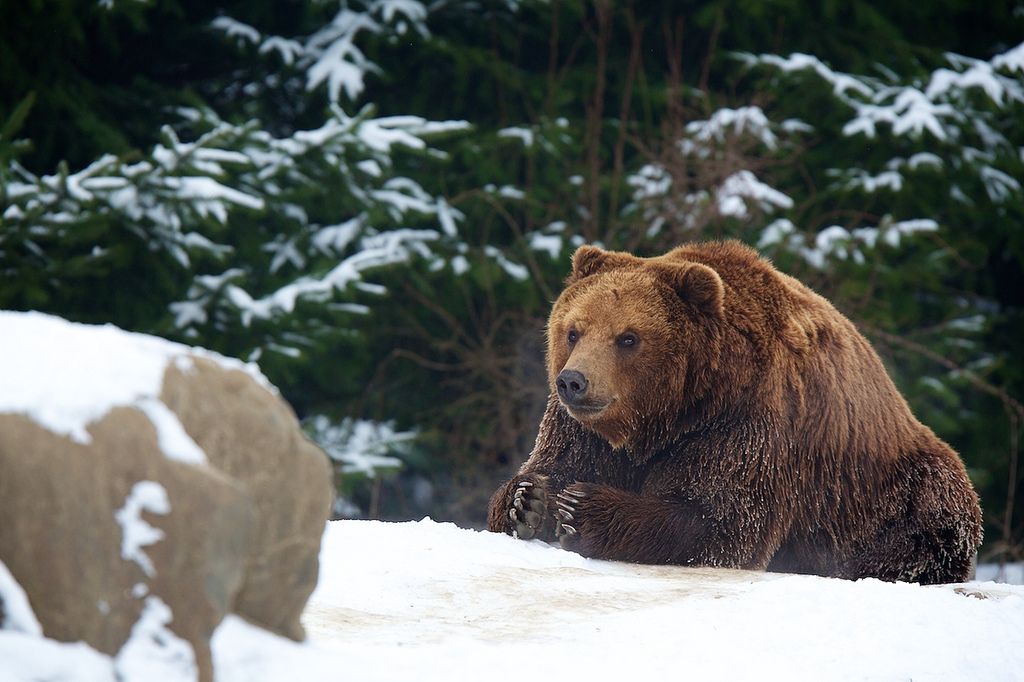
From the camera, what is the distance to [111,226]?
874 centimetres

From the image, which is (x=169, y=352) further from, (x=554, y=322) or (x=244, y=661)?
(x=554, y=322)

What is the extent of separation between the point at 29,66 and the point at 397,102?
10.8 ft

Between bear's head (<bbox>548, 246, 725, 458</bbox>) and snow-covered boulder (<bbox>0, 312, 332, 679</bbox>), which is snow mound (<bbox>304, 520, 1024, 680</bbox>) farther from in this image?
bear's head (<bbox>548, 246, 725, 458</bbox>)

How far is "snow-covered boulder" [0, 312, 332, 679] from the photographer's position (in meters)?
2.36

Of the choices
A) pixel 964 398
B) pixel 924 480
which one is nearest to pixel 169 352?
pixel 924 480

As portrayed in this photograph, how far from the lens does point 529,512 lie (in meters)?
4.89

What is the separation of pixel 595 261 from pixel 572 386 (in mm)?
794

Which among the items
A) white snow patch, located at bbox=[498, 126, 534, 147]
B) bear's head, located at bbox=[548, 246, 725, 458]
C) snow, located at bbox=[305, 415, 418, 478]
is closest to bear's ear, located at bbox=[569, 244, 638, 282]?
bear's head, located at bbox=[548, 246, 725, 458]

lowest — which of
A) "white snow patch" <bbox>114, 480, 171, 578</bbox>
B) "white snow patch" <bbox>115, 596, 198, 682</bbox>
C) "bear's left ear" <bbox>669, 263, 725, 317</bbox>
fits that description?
"bear's left ear" <bbox>669, 263, 725, 317</bbox>

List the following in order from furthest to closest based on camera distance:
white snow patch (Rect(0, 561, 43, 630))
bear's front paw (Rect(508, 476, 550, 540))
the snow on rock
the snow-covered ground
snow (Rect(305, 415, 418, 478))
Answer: snow (Rect(305, 415, 418, 478))
bear's front paw (Rect(508, 476, 550, 540))
the snow-covered ground
the snow on rock
white snow patch (Rect(0, 561, 43, 630))

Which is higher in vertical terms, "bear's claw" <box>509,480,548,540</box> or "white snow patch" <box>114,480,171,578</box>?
"white snow patch" <box>114,480,171,578</box>

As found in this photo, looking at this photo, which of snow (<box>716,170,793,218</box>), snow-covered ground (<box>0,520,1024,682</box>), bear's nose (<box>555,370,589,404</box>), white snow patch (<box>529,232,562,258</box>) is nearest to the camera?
snow-covered ground (<box>0,520,1024,682</box>)

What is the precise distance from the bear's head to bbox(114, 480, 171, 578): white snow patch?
2.54 meters

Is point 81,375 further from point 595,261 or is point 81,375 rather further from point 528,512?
point 595,261
